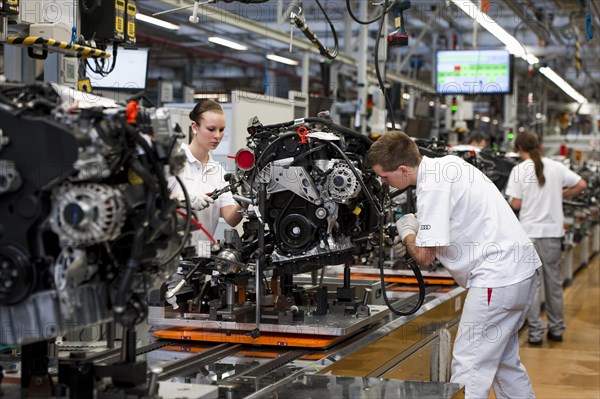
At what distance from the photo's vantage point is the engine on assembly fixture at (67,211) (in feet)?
5.96

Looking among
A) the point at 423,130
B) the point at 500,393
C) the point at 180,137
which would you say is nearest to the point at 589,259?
the point at 423,130

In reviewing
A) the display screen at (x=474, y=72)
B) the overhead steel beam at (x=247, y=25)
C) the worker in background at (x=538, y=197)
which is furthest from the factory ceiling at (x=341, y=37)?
the worker in background at (x=538, y=197)

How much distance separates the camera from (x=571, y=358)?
6.41 metres

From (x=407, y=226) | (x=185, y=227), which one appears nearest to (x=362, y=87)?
(x=407, y=226)

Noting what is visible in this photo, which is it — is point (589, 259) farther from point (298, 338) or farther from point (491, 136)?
point (298, 338)

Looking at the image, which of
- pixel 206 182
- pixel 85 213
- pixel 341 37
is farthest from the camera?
pixel 341 37

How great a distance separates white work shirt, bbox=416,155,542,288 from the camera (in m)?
3.19

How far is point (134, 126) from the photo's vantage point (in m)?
1.97

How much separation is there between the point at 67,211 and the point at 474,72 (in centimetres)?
857

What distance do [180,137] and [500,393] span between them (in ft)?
7.14

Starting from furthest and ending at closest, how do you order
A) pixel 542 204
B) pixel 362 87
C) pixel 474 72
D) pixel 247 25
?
pixel 474 72 < pixel 362 87 < pixel 247 25 < pixel 542 204

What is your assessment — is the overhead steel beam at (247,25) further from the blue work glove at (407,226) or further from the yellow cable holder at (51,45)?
the blue work glove at (407,226)

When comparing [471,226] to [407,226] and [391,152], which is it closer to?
[407,226]

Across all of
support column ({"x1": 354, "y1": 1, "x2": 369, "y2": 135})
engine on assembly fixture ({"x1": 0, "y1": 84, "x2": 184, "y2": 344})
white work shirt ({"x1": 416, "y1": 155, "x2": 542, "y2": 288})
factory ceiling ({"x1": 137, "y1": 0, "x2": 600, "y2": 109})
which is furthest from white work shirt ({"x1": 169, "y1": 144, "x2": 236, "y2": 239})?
support column ({"x1": 354, "y1": 1, "x2": 369, "y2": 135})
